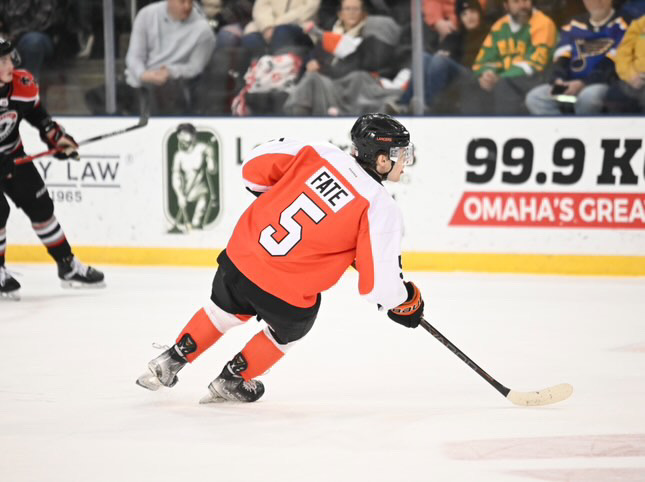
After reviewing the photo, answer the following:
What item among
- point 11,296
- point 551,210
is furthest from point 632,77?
point 11,296

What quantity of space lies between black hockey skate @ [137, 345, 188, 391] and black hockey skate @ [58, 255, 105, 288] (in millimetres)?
1986

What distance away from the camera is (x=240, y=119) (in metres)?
5.19

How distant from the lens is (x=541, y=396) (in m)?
2.63

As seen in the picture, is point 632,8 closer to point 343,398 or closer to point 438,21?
point 438,21

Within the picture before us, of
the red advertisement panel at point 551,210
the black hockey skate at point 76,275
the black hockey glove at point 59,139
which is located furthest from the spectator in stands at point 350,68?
the black hockey skate at point 76,275

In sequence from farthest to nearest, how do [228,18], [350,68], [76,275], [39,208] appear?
[228,18]
[350,68]
[76,275]
[39,208]

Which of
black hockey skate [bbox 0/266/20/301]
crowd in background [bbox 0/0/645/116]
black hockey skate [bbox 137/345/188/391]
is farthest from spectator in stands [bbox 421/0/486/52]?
black hockey skate [bbox 137/345/188/391]

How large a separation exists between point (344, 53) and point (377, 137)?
3034 millimetres

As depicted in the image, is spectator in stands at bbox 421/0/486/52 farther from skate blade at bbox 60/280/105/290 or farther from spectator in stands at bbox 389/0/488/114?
skate blade at bbox 60/280/105/290

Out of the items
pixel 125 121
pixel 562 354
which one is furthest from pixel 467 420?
pixel 125 121

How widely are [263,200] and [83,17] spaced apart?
11.5 ft

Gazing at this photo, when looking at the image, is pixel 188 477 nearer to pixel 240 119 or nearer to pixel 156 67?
pixel 240 119

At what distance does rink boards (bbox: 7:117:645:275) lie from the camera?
4.86m

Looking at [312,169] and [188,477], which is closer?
[188,477]
